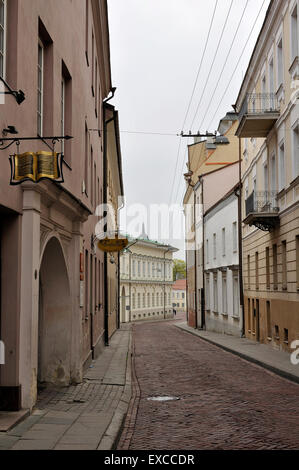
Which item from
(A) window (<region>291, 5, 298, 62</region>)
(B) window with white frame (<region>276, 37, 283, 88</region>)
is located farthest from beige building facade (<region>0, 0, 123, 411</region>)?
(B) window with white frame (<region>276, 37, 283, 88</region>)

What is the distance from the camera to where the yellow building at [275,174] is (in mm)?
18094

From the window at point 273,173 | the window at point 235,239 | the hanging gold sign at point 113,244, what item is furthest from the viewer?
the window at point 235,239

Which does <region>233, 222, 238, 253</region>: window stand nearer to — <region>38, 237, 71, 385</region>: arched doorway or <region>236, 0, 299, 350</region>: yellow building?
<region>236, 0, 299, 350</region>: yellow building

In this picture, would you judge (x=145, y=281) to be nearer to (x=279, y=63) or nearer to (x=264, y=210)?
(x=264, y=210)

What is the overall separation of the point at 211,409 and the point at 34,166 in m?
5.13

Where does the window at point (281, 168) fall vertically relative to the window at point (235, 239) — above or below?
above

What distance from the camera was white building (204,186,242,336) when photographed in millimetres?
31172

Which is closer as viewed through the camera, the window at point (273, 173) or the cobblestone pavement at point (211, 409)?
the cobblestone pavement at point (211, 409)

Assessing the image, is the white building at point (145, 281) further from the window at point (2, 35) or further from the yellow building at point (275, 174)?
the window at point (2, 35)

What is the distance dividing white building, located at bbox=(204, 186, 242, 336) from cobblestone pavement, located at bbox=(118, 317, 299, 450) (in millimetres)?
14095

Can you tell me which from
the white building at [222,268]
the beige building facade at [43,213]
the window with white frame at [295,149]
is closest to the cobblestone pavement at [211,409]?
the beige building facade at [43,213]

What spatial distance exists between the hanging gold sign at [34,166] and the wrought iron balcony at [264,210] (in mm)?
13483

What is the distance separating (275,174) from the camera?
21.5 meters
